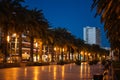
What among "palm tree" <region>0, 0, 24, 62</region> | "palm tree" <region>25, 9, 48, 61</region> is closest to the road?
"palm tree" <region>0, 0, 24, 62</region>

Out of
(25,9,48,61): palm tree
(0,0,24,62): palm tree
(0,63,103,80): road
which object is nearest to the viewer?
(0,63,103,80): road

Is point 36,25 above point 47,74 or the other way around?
above

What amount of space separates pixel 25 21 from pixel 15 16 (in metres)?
3.23

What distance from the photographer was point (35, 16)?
65.9 meters

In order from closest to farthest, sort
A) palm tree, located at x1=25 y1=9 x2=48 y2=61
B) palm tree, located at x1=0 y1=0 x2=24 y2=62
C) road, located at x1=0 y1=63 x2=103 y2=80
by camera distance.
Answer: road, located at x1=0 y1=63 x2=103 y2=80 → palm tree, located at x1=0 y1=0 x2=24 y2=62 → palm tree, located at x1=25 y1=9 x2=48 y2=61

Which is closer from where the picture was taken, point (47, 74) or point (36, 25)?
point (47, 74)

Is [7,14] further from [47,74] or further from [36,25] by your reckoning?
[47,74]

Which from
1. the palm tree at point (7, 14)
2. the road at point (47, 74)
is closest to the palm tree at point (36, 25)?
the palm tree at point (7, 14)

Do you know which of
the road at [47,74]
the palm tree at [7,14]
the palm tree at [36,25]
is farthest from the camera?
the palm tree at [36,25]

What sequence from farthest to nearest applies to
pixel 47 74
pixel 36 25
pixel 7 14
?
1. pixel 36 25
2. pixel 7 14
3. pixel 47 74

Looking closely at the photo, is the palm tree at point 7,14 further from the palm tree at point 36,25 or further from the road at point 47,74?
the road at point 47,74

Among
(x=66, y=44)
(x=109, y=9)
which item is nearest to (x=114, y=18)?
(x=109, y=9)

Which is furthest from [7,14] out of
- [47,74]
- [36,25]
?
[47,74]

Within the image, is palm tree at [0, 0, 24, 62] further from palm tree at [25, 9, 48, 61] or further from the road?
the road
